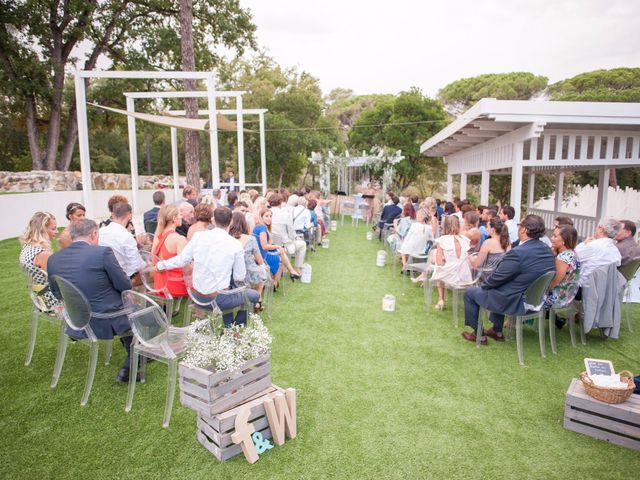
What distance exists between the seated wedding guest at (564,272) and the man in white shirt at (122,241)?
3.96 meters

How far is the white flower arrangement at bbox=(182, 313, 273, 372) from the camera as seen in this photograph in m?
2.47

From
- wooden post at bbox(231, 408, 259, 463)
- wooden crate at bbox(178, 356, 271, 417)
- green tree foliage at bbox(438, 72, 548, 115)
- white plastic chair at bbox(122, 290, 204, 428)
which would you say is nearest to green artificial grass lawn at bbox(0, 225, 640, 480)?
wooden post at bbox(231, 408, 259, 463)

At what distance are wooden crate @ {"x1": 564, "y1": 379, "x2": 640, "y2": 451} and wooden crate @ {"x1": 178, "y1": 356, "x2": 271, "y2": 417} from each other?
2.06m

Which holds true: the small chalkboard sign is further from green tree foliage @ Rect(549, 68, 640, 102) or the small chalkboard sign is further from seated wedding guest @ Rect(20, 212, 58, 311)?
green tree foliage @ Rect(549, 68, 640, 102)

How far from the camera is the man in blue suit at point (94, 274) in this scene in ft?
9.61

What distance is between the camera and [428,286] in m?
5.18

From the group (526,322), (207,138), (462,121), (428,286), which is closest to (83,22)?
(207,138)

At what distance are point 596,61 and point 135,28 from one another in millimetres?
27382

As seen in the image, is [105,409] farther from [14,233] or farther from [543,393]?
[14,233]

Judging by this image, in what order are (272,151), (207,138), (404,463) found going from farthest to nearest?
(207,138), (272,151), (404,463)

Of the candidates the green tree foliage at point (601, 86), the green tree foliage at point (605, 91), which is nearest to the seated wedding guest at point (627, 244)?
the green tree foliage at point (605, 91)

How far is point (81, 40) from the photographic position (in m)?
14.7

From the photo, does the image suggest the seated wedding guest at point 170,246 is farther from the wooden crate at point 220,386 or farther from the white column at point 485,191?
the white column at point 485,191

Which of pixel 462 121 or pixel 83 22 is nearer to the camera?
pixel 462 121
